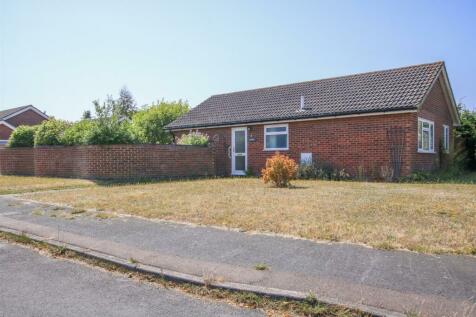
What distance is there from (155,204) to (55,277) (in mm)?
4329

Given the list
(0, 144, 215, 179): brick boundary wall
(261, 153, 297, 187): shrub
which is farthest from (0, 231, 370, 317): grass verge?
(0, 144, 215, 179): brick boundary wall

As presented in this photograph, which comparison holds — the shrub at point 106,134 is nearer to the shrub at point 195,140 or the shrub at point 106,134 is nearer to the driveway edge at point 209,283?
the shrub at point 195,140

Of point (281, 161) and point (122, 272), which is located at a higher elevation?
point (281, 161)

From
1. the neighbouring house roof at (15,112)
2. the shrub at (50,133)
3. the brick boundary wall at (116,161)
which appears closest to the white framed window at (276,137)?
the brick boundary wall at (116,161)

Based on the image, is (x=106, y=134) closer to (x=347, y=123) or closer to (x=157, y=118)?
(x=347, y=123)

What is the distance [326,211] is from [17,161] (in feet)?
56.4

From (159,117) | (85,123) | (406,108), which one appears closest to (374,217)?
(406,108)

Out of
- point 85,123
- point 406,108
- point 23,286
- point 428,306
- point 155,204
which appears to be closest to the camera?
point 428,306

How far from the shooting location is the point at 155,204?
8695mm

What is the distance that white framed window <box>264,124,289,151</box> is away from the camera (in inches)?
692

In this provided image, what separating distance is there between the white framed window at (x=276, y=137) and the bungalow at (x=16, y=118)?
31243 millimetres

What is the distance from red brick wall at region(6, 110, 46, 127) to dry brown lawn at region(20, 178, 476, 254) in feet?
114

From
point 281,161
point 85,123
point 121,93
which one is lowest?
point 281,161

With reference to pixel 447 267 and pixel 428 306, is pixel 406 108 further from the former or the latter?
pixel 428 306
